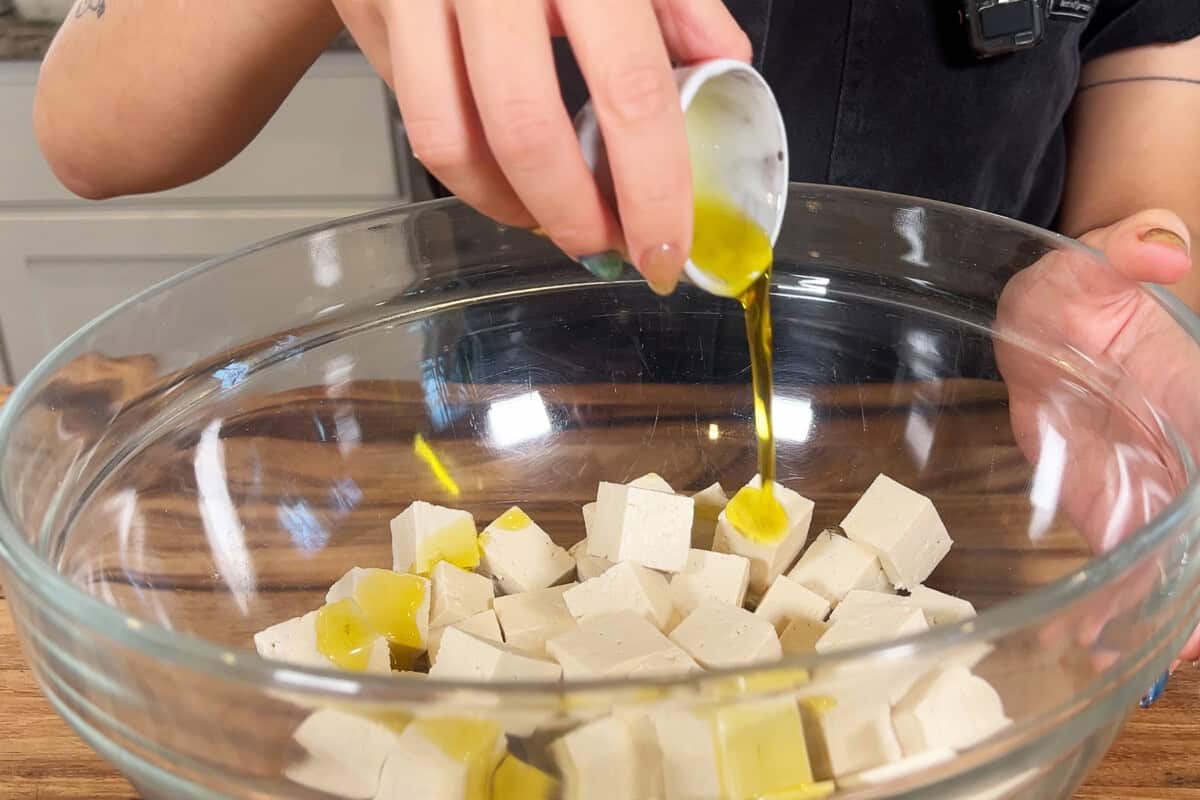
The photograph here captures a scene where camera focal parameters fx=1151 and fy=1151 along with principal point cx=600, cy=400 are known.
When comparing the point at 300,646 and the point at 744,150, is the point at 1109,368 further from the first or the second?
the point at 300,646

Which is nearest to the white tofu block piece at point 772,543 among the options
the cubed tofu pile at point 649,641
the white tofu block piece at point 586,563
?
the cubed tofu pile at point 649,641

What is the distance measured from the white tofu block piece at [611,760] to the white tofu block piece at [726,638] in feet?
0.67

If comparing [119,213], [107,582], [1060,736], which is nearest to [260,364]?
[107,582]

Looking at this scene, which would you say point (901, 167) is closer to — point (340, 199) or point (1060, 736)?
point (1060, 736)

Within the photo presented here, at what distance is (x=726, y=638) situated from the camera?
2.50ft

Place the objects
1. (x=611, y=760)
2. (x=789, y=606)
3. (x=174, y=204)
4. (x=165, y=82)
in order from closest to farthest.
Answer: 1. (x=611, y=760)
2. (x=789, y=606)
3. (x=165, y=82)
4. (x=174, y=204)

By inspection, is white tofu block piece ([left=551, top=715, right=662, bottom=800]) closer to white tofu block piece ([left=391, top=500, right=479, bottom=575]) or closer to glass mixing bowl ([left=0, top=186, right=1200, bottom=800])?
glass mixing bowl ([left=0, top=186, right=1200, bottom=800])

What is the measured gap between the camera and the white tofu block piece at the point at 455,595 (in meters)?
0.87

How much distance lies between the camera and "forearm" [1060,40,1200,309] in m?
1.42

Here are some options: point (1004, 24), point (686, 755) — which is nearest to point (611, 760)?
point (686, 755)

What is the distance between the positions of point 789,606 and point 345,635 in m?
0.33

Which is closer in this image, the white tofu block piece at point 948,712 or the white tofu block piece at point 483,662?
the white tofu block piece at point 948,712

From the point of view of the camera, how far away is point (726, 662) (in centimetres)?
74

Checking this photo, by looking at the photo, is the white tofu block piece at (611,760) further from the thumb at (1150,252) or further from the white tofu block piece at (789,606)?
the thumb at (1150,252)
